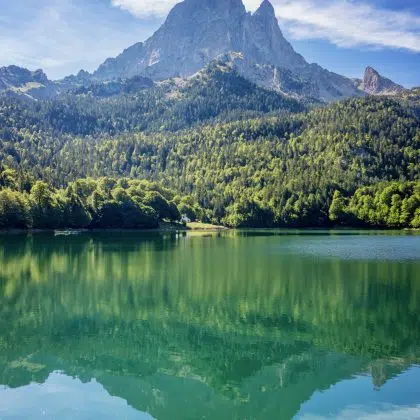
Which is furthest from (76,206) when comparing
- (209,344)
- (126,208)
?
(209,344)

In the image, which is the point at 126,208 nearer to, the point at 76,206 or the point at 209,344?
the point at 76,206

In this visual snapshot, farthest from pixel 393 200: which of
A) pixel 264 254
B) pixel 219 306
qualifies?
pixel 219 306

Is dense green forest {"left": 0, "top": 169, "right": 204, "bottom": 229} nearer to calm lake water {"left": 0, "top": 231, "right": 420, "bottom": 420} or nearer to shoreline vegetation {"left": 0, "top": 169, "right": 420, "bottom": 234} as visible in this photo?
shoreline vegetation {"left": 0, "top": 169, "right": 420, "bottom": 234}

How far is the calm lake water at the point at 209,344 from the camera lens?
75.7ft

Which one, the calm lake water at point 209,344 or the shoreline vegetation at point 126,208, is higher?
the shoreline vegetation at point 126,208

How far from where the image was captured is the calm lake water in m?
23.1

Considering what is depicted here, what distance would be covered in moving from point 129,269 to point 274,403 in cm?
4128

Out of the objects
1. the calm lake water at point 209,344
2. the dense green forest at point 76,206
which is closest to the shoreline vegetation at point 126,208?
the dense green forest at point 76,206

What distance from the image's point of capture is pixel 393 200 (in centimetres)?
17488

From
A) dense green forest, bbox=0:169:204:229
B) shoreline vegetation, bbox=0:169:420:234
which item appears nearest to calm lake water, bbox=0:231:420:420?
dense green forest, bbox=0:169:204:229

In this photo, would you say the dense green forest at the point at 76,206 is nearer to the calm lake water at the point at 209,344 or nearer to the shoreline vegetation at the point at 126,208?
the shoreline vegetation at the point at 126,208

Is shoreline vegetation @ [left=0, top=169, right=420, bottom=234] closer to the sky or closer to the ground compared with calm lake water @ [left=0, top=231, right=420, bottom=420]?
closer to the sky

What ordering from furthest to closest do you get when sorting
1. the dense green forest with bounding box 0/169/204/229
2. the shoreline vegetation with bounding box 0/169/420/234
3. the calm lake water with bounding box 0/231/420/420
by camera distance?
1. the shoreline vegetation with bounding box 0/169/420/234
2. the dense green forest with bounding box 0/169/204/229
3. the calm lake water with bounding box 0/231/420/420

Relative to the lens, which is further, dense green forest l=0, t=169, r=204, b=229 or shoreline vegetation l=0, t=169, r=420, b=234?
shoreline vegetation l=0, t=169, r=420, b=234
